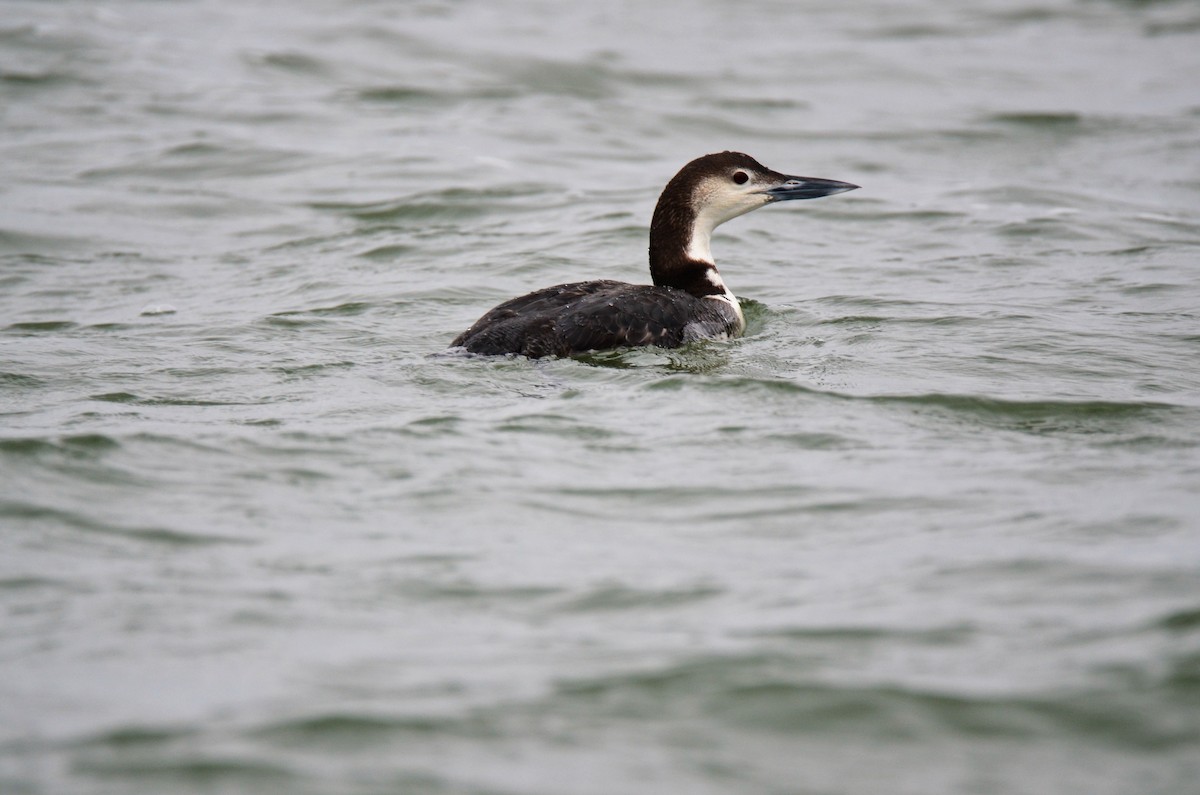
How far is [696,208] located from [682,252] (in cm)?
26

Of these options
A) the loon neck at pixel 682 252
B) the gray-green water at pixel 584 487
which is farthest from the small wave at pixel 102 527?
the loon neck at pixel 682 252

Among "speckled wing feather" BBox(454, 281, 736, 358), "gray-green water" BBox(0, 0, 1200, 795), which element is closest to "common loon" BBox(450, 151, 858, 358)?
"speckled wing feather" BBox(454, 281, 736, 358)

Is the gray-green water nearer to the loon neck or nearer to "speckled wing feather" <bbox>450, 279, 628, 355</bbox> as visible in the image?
"speckled wing feather" <bbox>450, 279, 628, 355</bbox>

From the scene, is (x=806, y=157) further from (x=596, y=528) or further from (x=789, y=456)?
(x=596, y=528)

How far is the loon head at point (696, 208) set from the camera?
8391 millimetres

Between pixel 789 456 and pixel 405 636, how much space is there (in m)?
2.15

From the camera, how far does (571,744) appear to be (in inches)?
154

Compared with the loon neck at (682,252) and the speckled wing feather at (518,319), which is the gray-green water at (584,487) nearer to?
the speckled wing feather at (518,319)

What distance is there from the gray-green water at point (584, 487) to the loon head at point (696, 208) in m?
0.70

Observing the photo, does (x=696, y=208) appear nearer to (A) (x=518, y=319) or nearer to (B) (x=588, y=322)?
(B) (x=588, y=322)

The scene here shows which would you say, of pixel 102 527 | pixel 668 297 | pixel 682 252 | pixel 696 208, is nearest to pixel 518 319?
pixel 668 297

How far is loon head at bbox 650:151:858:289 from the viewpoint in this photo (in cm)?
839

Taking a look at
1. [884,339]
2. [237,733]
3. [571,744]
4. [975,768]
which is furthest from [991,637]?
[884,339]

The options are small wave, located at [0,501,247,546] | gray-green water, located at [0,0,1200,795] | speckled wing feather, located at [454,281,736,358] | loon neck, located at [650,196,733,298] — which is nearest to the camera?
gray-green water, located at [0,0,1200,795]
